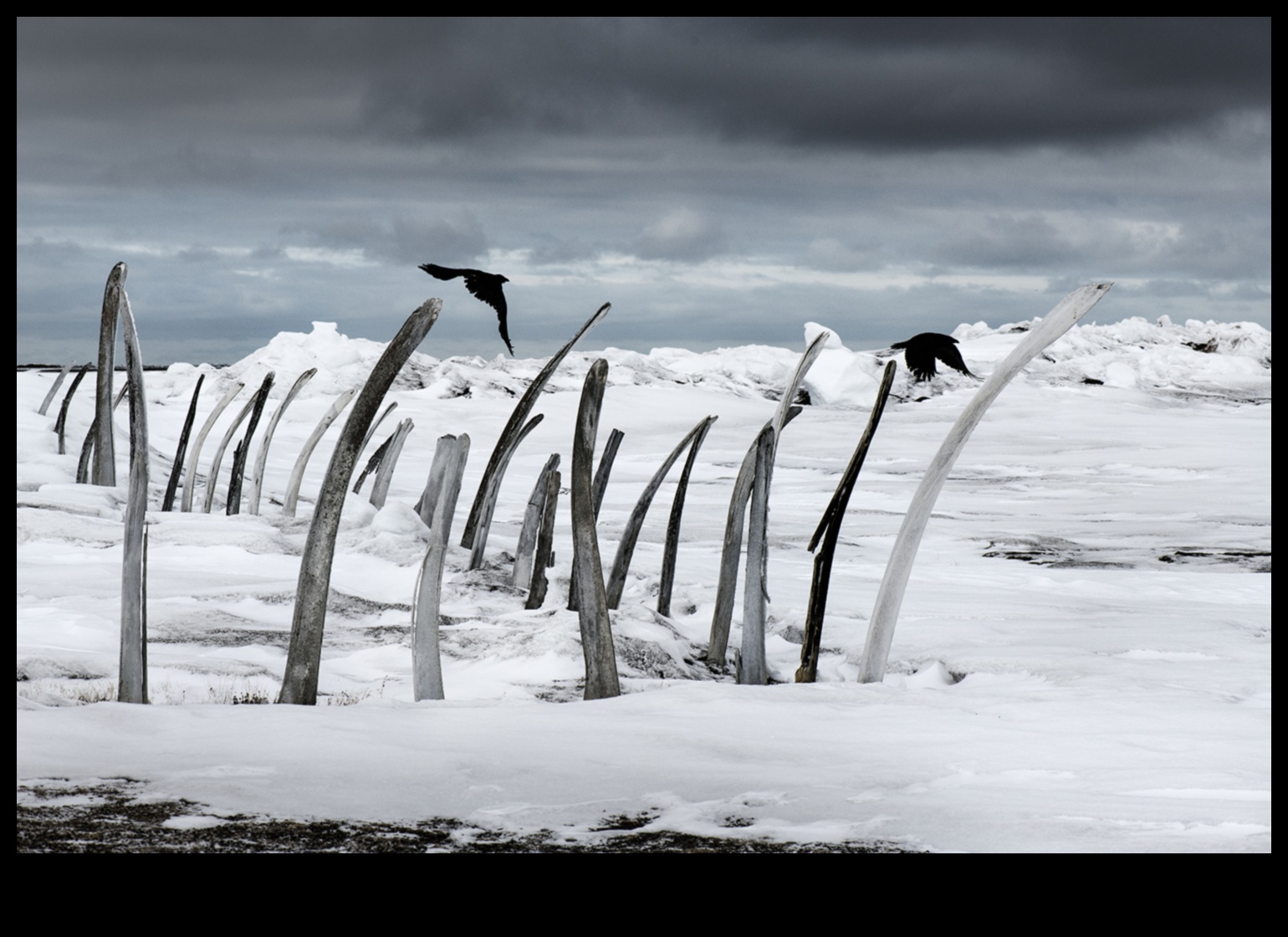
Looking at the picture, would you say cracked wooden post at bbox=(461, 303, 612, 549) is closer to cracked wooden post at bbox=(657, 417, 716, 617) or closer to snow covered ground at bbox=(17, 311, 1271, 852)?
snow covered ground at bbox=(17, 311, 1271, 852)

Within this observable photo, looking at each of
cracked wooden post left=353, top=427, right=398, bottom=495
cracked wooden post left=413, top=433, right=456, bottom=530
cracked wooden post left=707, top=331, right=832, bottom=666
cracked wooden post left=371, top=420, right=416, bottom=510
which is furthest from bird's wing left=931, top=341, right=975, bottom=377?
cracked wooden post left=353, top=427, right=398, bottom=495

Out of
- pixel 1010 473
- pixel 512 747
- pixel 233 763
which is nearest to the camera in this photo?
pixel 233 763

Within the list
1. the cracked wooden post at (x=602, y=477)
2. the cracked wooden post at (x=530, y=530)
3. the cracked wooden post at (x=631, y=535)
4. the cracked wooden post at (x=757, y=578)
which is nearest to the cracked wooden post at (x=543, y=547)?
the cracked wooden post at (x=530, y=530)

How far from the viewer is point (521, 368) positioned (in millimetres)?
25594

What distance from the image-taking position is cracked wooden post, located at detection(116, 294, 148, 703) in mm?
3150

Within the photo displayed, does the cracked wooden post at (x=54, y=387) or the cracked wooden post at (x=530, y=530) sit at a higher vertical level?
the cracked wooden post at (x=54, y=387)

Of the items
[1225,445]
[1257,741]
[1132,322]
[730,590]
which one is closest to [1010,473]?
[1225,445]

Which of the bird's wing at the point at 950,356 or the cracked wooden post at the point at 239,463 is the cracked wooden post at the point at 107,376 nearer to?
the cracked wooden post at the point at 239,463

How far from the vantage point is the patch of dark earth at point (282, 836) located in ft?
5.73

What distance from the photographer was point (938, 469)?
3516 mm

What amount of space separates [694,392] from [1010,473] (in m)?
10.6

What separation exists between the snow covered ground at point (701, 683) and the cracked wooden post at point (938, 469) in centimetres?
20

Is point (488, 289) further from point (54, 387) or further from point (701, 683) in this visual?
point (54, 387)
